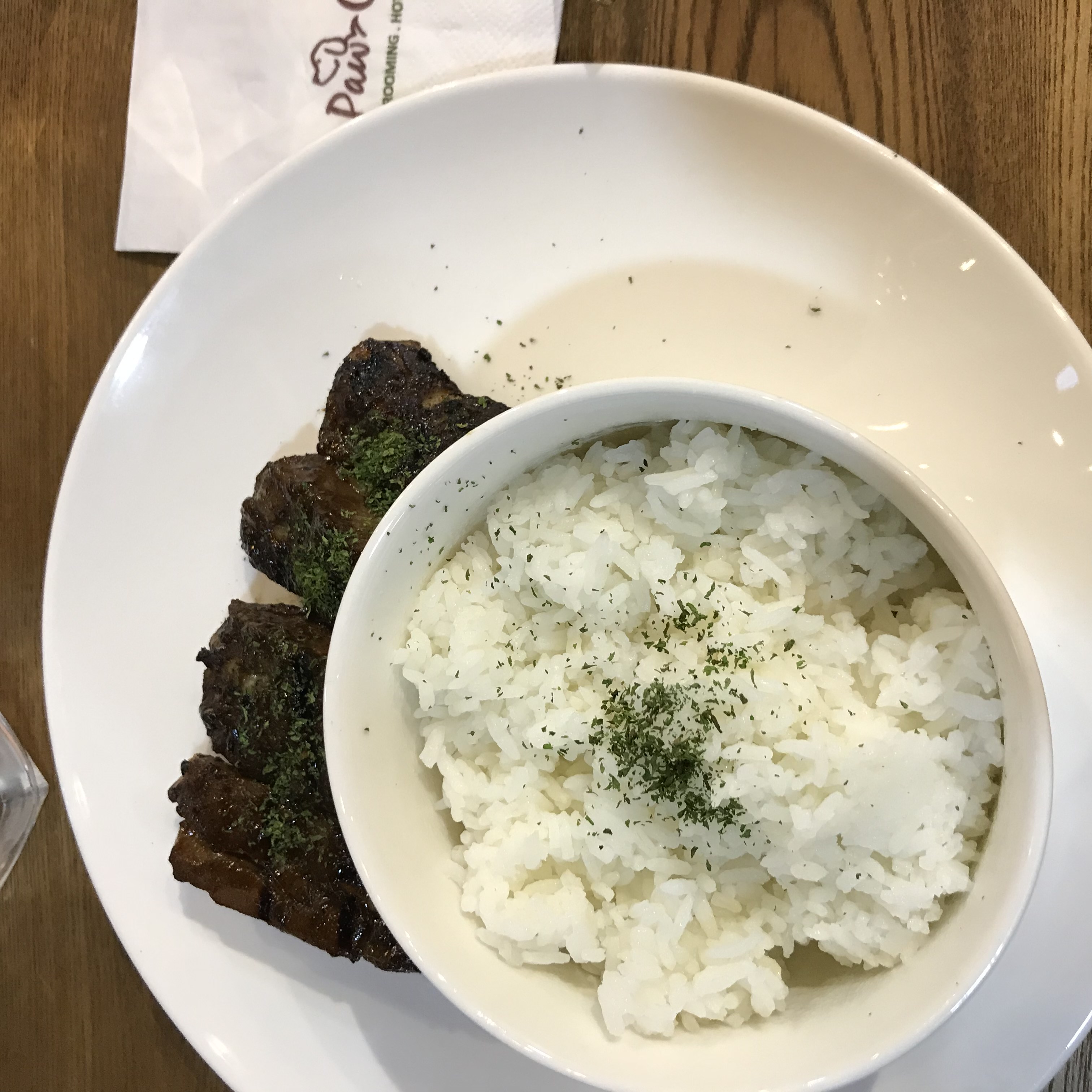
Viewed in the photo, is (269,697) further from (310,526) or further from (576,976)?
(576,976)

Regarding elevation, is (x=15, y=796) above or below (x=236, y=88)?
below

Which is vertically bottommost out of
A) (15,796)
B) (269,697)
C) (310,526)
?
(15,796)

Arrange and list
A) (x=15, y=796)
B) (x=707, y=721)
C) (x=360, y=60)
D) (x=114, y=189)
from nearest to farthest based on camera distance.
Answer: (x=707, y=721)
(x=360, y=60)
(x=114, y=189)
(x=15, y=796)

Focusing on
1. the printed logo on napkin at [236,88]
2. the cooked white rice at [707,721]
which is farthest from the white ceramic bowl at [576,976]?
the printed logo on napkin at [236,88]

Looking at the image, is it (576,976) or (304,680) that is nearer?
(576,976)

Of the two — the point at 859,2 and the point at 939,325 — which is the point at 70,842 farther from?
the point at 859,2

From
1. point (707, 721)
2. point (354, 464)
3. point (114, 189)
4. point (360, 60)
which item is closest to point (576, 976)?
point (707, 721)

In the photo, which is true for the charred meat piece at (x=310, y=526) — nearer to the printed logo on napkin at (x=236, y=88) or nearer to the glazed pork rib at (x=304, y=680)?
the glazed pork rib at (x=304, y=680)

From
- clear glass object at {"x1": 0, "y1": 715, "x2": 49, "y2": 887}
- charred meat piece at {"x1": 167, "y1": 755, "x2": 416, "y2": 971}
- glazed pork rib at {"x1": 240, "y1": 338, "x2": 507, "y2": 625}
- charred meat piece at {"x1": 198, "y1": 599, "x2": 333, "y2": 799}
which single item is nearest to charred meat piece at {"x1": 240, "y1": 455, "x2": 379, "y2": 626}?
glazed pork rib at {"x1": 240, "y1": 338, "x2": 507, "y2": 625}
